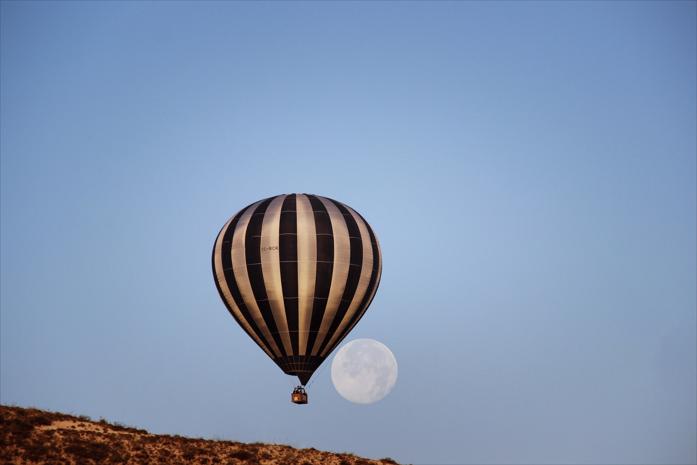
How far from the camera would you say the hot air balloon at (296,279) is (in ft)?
242

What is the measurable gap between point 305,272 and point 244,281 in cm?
405

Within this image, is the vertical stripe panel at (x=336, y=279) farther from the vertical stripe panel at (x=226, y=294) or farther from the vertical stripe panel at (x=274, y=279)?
the vertical stripe panel at (x=226, y=294)

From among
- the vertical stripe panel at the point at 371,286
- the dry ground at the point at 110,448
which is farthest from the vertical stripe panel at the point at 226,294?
the dry ground at the point at 110,448

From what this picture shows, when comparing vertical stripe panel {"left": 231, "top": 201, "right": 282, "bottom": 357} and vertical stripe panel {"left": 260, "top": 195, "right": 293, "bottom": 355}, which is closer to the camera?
vertical stripe panel {"left": 260, "top": 195, "right": 293, "bottom": 355}

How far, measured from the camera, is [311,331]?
2904 inches

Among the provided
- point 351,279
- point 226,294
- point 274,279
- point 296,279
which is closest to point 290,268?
point 296,279

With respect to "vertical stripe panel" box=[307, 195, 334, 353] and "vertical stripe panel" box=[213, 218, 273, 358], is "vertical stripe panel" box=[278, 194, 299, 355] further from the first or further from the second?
"vertical stripe panel" box=[213, 218, 273, 358]

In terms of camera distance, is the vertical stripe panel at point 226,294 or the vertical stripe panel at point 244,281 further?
the vertical stripe panel at point 226,294

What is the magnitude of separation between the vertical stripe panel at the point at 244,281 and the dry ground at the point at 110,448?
9506mm

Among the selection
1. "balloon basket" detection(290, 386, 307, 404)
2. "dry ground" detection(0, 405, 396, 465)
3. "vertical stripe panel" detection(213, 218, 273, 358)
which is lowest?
"dry ground" detection(0, 405, 396, 465)

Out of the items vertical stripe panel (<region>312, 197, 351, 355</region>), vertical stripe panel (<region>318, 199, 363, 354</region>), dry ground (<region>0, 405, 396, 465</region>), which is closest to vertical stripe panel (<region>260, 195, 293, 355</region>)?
vertical stripe panel (<region>312, 197, 351, 355</region>)

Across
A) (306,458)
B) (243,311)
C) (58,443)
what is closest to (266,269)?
(243,311)

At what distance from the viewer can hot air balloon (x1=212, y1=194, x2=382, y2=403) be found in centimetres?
7375

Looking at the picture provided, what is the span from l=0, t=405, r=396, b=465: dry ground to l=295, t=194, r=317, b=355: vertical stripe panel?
928 cm
